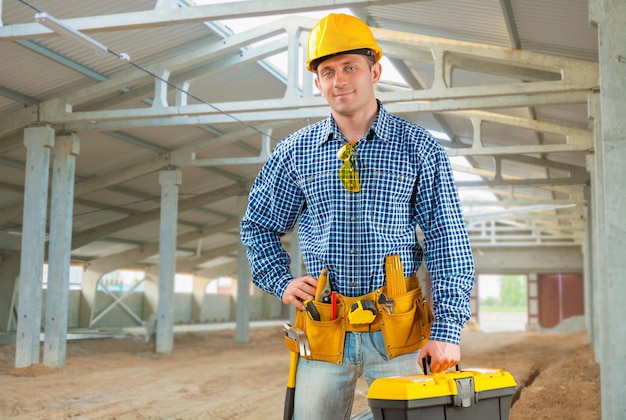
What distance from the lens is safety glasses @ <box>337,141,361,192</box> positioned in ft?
7.78

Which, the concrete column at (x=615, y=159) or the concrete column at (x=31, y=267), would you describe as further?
the concrete column at (x=31, y=267)

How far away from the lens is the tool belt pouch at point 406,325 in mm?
2271

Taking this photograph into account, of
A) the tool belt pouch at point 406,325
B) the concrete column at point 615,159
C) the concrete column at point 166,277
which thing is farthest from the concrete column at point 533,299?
the tool belt pouch at point 406,325

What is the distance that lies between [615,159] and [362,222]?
139 inches

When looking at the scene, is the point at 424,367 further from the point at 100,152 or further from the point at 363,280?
the point at 100,152

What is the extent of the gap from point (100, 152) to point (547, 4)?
1134cm

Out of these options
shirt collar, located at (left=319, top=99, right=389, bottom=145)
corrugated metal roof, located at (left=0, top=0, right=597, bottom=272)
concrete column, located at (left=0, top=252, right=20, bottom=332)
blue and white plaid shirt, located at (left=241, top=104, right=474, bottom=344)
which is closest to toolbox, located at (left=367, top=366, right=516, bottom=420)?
blue and white plaid shirt, located at (left=241, top=104, right=474, bottom=344)

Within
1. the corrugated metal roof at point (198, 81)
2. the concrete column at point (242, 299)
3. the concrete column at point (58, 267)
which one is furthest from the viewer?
the concrete column at point (242, 299)

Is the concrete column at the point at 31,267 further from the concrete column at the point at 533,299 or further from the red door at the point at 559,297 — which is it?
the red door at the point at 559,297

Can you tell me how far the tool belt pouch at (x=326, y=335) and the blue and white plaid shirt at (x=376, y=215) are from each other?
0.10m

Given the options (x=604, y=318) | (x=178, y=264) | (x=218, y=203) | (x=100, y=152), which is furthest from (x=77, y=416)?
(x=178, y=264)

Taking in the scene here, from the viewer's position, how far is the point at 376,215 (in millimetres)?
2352

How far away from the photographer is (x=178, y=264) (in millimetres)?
29922

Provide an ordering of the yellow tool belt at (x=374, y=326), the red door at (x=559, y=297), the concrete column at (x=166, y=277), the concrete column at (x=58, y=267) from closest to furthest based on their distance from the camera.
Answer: the yellow tool belt at (x=374, y=326)
the concrete column at (x=58, y=267)
the concrete column at (x=166, y=277)
the red door at (x=559, y=297)
